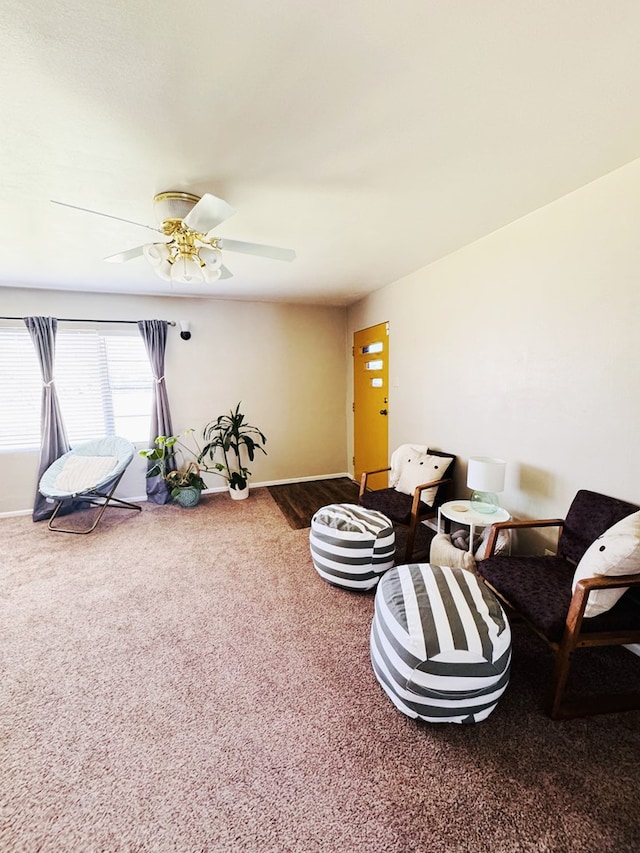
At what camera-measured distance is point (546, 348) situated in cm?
219

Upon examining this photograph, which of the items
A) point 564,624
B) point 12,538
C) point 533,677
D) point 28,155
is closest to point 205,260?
point 28,155

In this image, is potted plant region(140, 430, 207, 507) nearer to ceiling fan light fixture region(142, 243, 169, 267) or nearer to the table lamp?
ceiling fan light fixture region(142, 243, 169, 267)

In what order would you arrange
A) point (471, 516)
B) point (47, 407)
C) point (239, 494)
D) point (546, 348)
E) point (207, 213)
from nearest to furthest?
point (207, 213) → point (546, 348) → point (471, 516) → point (47, 407) → point (239, 494)

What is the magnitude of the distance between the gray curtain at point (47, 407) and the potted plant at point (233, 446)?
5.05ft

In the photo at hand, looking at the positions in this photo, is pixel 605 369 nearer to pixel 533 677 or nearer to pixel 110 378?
pixel 533 677

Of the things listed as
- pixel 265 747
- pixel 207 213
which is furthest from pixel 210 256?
pixel 265 747

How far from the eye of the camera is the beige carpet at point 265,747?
113 centimetres

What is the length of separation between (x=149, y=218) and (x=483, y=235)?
2.29 metres

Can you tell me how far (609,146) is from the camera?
1.56 m

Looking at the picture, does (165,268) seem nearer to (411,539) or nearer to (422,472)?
(422,472)

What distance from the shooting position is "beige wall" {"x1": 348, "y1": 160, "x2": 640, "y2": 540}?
1.81 metres

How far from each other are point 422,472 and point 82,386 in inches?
152

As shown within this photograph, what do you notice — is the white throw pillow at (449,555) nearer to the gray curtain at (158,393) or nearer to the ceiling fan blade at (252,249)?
the ceiling fan blade at (252,249)

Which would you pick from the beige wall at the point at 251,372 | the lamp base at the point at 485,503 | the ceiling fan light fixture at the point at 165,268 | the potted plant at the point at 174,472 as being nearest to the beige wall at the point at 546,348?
the lamp base at the point at 485,503
